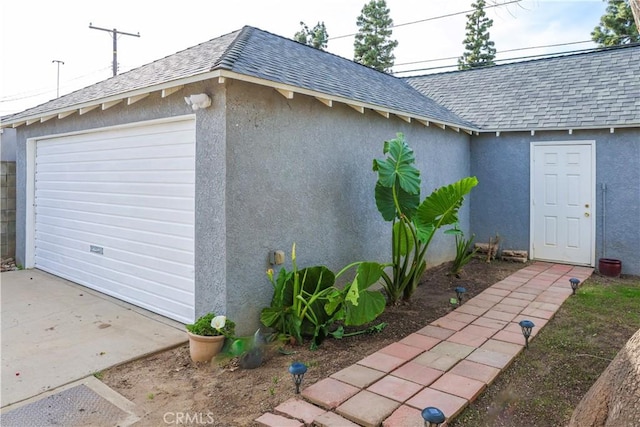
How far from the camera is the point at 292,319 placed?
4.34 m

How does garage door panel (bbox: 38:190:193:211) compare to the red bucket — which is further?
the red bucket

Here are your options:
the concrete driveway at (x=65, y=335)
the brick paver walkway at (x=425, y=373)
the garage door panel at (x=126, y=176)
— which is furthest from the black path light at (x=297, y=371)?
the garage door panel at (x=126, y=176)

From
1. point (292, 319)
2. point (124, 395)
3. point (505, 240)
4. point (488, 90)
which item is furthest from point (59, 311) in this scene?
point (488, 90)

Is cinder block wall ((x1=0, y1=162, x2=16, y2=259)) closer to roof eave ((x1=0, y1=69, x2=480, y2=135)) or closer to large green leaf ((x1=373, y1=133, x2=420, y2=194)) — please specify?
roof eave ((x1=0, y1=69, x2=480, y2=135))

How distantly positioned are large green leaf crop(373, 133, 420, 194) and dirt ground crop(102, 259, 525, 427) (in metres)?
1.71

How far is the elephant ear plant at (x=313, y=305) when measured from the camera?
14.1 ft

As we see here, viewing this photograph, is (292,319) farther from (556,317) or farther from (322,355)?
(556,317)

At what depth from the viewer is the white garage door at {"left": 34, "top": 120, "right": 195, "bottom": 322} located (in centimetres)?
501

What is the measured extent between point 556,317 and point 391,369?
2.80 metres

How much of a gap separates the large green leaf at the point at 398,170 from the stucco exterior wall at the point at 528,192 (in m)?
4.58

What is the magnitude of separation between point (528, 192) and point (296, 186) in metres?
6.06

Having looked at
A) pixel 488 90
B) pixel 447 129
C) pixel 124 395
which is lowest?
pixel 124 395

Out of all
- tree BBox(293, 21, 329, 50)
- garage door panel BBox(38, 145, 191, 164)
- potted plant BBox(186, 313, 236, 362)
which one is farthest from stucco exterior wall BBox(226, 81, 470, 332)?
tree BBox(293, 21, 329, 50)

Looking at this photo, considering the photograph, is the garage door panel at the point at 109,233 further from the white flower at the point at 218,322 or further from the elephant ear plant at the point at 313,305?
the elephant ear plant at the point at 313,305
